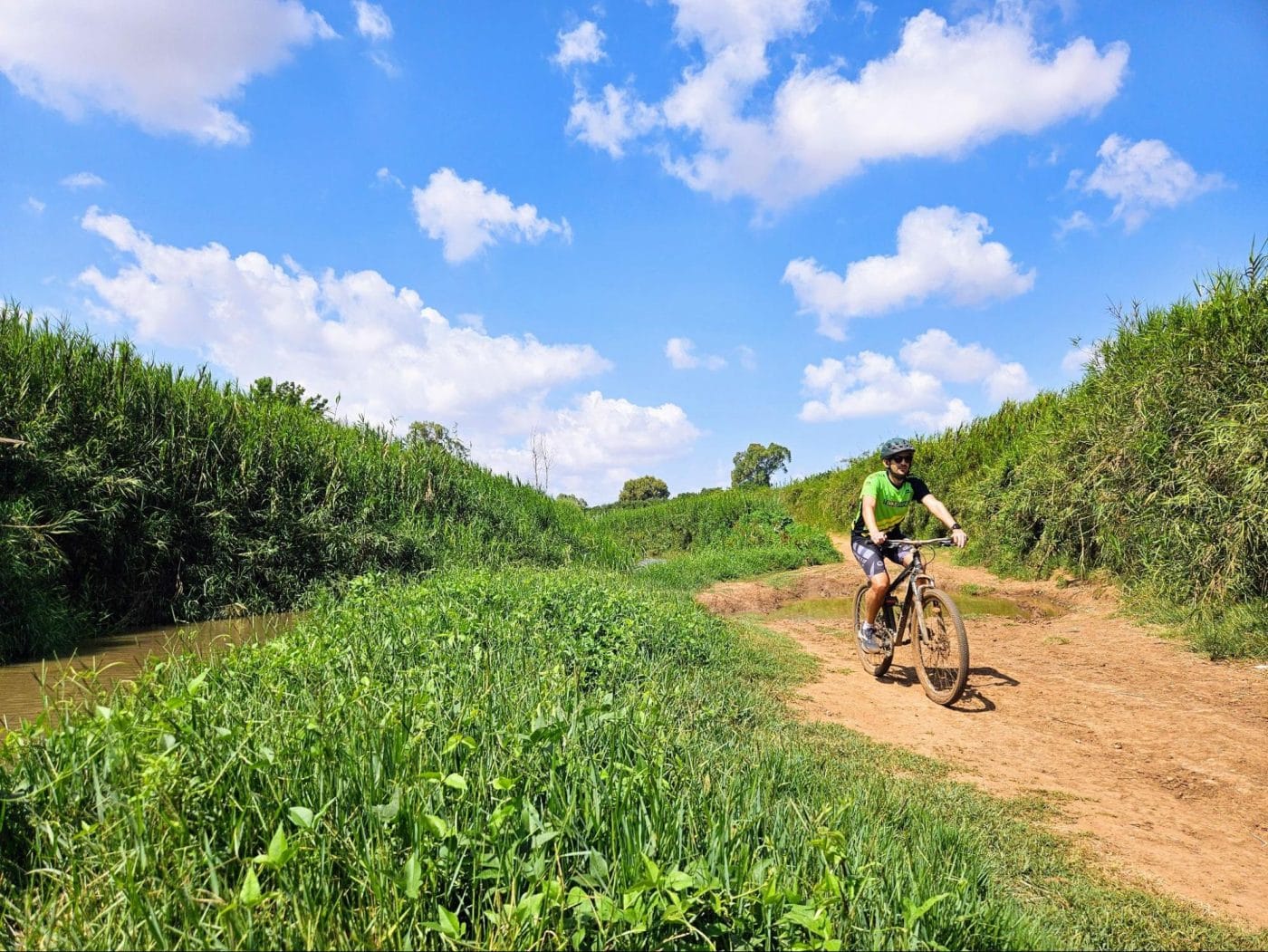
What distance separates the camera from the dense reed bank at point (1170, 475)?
25.2 feet

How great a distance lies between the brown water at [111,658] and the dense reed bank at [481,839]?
0.96 meters

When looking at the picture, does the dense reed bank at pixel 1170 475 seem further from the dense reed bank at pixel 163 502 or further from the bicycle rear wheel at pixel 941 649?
the dense reed bank at pixel 163 502

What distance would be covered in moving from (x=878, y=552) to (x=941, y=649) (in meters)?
1.18

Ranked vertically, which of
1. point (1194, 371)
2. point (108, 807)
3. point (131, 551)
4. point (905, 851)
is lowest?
point (905, 851)

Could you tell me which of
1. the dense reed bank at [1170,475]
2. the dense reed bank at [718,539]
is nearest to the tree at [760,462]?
the dense reed bank at [718,539]

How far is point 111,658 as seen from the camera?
688cm

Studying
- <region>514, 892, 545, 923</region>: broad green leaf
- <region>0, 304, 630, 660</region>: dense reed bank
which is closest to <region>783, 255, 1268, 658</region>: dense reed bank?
<region>514, 892, 545, 923</region>: broad green leaf

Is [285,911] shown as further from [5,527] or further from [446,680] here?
[5,527]

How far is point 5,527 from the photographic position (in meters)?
6.81

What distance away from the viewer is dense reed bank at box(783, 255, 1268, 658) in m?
7.69

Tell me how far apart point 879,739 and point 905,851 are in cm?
268

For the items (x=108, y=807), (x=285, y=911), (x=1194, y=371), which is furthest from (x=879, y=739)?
(x=1194, y=371)

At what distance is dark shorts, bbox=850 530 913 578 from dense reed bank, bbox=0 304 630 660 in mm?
6965

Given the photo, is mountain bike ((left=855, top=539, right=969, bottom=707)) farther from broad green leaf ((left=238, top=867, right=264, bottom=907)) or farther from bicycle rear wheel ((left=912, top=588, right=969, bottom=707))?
broad green leaf ((left=238, top=867, right=264, bottom=907))
